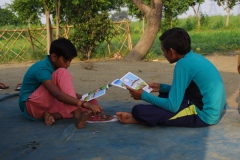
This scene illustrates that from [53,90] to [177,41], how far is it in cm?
122

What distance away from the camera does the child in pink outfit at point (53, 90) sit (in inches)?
126

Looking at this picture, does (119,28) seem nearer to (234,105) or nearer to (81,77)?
(81,77)

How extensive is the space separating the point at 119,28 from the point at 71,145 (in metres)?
10.1

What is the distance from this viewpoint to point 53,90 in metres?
3.18

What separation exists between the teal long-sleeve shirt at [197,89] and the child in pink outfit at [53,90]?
73cm

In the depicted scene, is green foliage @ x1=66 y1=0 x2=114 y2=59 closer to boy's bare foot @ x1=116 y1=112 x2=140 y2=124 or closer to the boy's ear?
the boy's ear

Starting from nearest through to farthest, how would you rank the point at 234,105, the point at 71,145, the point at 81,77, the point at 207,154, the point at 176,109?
1. the point at 207,154
2. the point at 71,145
3. the point at 176,109
4. the point at 234,105
5. the point at 81,77

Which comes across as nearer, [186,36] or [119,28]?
[186,36]

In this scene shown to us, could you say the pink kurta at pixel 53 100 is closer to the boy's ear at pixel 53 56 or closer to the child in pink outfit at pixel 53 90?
the child in pink outfit at pixel 53 90

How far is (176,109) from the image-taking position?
2.86 metres

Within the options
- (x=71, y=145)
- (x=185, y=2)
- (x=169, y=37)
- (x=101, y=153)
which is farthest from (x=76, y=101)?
(x=185, y=2)

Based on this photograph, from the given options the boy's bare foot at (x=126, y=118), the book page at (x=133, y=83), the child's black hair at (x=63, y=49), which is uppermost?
the child's black hair at (x=63, y=49)

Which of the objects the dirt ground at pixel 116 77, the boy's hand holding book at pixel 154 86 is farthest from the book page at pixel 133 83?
the dirt ground at pixel 116 77

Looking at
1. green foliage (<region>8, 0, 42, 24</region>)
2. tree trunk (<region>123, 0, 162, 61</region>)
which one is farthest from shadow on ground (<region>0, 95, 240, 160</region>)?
green foliage (<region>8, 0, 42, 24</region>)
